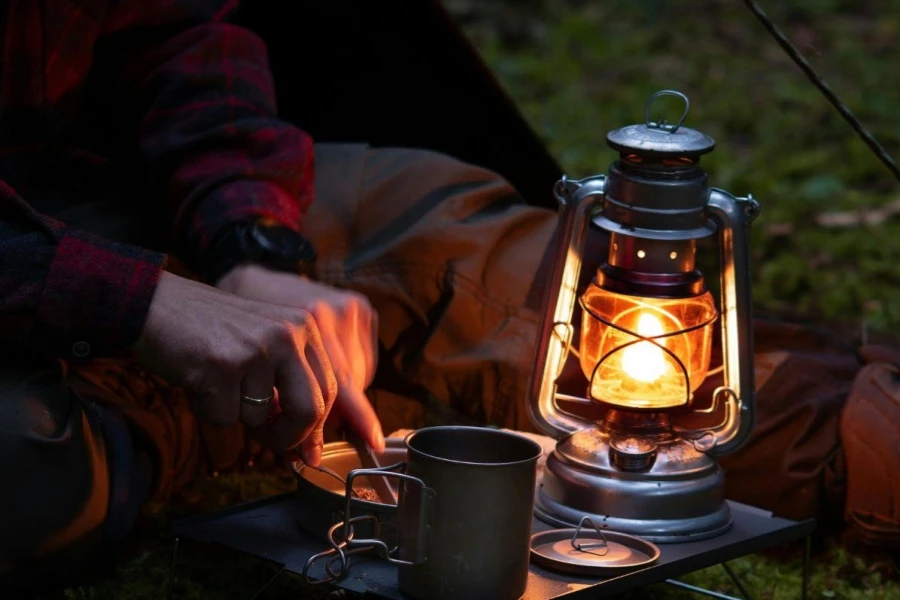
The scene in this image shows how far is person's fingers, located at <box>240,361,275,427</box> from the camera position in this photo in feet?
4.97

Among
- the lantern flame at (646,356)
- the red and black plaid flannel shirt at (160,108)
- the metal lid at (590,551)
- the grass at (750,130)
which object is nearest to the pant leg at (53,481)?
the grass at (750,130)

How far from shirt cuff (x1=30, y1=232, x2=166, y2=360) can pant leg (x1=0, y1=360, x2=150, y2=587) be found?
0.42 feet

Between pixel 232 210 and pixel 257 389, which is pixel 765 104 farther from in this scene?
pixel 257 389

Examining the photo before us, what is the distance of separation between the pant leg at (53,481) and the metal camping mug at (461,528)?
16.4 inches

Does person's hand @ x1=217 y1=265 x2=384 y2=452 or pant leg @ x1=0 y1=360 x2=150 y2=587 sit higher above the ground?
person's hand @ x1=217 y1=265 x2=384 y2=452

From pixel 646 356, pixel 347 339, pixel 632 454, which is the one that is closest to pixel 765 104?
pixel 646 356

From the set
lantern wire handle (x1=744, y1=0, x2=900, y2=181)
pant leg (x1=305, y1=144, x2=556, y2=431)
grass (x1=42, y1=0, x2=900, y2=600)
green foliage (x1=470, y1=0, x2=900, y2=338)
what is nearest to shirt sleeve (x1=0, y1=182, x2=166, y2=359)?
grass (x1=42, y1=0, x2=900, y2=600)

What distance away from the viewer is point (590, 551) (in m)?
1.59

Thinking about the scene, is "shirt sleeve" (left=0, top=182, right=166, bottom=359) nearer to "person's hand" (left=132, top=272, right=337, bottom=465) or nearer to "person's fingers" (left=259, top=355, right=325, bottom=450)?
"person's hand" (left=132, top=272, right=337, bottom=465)

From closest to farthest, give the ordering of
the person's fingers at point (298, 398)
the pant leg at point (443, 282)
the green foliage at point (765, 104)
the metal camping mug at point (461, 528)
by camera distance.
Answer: the metal camping mug at point (461, 528) < the person's fingers at point (298, 398) < the pant leg at point (443, 282) < the green foliage at point (765, 104)

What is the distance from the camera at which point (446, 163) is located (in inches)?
94.6

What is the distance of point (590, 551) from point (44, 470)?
2.30 feet

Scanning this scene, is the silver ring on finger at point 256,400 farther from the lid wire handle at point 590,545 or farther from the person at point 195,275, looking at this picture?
the lid wire handle at point 590,545

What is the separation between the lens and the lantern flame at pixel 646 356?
1.80 metres
